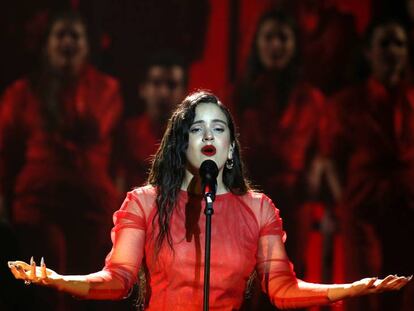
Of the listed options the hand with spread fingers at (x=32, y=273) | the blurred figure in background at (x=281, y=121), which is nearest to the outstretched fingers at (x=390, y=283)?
the hand with spread fingers at (x=32, y=273)

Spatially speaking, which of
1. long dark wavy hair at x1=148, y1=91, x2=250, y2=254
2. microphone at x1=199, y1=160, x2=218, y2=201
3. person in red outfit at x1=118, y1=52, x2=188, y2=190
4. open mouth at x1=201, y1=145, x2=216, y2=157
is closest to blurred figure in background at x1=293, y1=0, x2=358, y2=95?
person in red outfit at x1=118, y1=52, x2=188, y2=190

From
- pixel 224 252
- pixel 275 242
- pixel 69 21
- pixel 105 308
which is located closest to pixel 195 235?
pixel 224 252

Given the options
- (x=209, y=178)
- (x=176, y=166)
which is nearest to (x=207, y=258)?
(x=209, y=178)

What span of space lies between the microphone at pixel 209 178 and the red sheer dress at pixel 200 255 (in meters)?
0.43

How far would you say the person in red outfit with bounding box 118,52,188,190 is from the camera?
5605mm

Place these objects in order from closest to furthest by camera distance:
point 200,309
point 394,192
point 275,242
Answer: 1. point 200,309
2. point 275,242
3. point 394,192

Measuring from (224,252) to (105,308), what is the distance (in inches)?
110

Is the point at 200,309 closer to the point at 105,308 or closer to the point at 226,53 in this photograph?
the point at 105,308

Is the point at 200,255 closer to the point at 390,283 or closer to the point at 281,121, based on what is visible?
the point at 390,283

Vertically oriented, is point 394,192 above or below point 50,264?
above

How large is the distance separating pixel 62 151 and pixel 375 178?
2582mm

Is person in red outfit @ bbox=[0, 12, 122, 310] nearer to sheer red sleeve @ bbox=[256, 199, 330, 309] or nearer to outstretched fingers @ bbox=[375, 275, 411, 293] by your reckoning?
sheer red sleeve @ bbox=[256, 199, 330, 309]

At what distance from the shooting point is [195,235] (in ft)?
9.86

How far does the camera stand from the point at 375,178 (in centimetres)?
586
